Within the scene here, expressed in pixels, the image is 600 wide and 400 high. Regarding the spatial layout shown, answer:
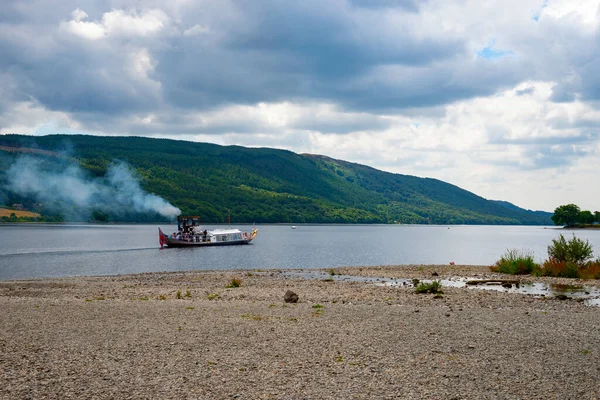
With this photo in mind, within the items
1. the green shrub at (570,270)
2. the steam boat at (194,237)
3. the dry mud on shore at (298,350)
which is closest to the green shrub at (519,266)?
the green shrub at (570,270)

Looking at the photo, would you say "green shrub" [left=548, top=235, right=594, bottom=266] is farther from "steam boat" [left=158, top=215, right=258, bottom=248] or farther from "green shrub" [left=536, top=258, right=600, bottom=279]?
"steam boat" [left=158, top=215, right=258, bottom=248]

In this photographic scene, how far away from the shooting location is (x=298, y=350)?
13.3 m

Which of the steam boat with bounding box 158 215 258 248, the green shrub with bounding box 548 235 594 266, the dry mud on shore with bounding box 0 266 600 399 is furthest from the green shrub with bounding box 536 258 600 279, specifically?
the steam boat with bounding box 158 215 258 248

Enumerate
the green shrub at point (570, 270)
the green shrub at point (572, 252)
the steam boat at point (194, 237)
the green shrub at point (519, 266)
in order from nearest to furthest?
the green shrub at point (570, 270) → the green shrub at point (519, 266) → the green shrub at point (572, 252) → the steam boat at point (194, 237)

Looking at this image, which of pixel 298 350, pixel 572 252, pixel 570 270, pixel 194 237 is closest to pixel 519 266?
pixel 570 270

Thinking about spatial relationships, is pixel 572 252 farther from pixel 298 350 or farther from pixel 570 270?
pixel 298 350

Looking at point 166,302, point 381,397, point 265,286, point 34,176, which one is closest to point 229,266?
point 265,286

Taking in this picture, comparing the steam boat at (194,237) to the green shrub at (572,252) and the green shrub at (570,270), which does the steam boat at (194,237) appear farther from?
the green shrub at (570,270)

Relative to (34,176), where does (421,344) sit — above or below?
below

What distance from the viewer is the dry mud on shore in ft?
33.4

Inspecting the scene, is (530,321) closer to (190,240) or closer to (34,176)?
(190,240)

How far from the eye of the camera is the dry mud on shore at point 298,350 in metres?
10.2

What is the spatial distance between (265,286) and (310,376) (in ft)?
68.7

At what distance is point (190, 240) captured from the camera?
9838 cm
